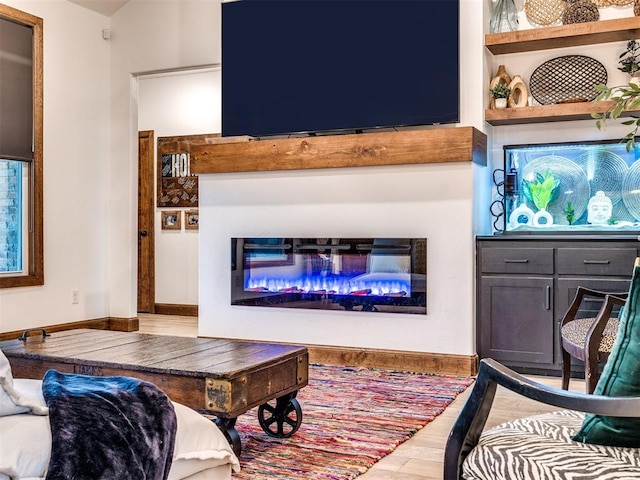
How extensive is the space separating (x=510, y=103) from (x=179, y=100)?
420 centimetres

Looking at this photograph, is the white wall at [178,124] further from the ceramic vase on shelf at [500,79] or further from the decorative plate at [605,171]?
the decorative plate at [605,171]

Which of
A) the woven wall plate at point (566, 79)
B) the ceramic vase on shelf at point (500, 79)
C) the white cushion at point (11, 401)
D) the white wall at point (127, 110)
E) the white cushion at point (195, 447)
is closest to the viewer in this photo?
the white cushion at point (11, 401)

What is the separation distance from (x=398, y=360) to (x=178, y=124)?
4.34 meters

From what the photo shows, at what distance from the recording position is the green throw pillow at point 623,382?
4.58 feet

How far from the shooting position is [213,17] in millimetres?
5434

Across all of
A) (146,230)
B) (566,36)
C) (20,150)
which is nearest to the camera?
(566,36)

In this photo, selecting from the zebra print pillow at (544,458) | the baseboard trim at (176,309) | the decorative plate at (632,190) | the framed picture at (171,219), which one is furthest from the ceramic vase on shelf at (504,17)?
the baseboard trim at (176,309)

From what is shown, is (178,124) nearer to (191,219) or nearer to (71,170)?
(191,219)

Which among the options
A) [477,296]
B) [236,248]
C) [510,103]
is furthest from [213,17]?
[477,296]

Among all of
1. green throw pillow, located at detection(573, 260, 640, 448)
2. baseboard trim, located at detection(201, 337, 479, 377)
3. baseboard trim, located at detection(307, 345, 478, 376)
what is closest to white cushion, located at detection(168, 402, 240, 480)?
green throw pillow, located at detection(573, 260, 640, 448)

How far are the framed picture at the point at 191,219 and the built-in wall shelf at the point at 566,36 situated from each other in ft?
12.8

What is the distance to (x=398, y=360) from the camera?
13.9 feet

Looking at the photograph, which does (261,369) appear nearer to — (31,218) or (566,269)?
(566,269)

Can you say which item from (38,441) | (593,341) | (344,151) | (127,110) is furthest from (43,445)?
(127,110)
